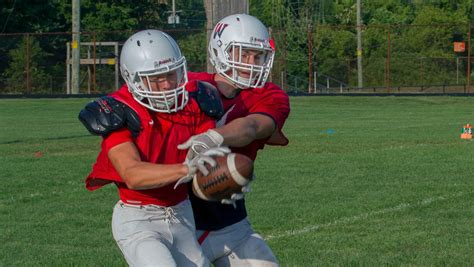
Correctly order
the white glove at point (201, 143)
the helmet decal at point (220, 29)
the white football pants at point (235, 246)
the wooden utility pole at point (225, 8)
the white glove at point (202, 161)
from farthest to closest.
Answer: the wooden utility pole at point (225, 8) < the helmet decal at point (220, 29) < the white football pants at point (235, 246) < the white glove at point (201, 143) < the white glove at point (202, 161)

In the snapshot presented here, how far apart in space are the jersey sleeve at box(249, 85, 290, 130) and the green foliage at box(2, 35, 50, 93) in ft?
123

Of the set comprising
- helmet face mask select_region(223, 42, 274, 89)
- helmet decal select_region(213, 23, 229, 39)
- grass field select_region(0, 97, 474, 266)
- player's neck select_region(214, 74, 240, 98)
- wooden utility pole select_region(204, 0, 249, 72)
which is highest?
wooden utility pole select_region(204, 0, 249, 72)

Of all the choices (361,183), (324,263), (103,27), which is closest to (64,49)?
(103,27)

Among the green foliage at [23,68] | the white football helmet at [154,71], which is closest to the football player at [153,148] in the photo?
the white football helmet at [154,71]

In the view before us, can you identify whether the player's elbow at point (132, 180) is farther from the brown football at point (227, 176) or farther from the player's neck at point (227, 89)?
the player's neck at point (227, 89)

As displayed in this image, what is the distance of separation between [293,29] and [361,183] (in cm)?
3980

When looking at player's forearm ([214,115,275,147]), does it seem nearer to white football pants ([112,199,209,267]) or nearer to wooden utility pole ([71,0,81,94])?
white football pants ([112,199,209,267])

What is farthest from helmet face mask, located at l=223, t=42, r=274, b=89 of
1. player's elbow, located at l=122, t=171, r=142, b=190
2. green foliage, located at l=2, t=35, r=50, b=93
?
green foliage, located at l=2, t=35, r=50, b=93

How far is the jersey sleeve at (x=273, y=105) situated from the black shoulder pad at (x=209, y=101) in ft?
0.98

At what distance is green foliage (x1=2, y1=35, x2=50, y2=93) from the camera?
140ft

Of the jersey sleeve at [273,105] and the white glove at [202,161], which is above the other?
the jersey sleeve at [273,105]

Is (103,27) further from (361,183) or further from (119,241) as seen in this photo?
(119,241)

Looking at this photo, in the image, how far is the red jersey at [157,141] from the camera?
5.18 m

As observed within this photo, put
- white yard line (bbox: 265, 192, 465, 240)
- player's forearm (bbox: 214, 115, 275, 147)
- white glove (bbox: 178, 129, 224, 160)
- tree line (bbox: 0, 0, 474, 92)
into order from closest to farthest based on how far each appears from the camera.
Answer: white glove (bbox: 178, 129, 224, 160) → player's forearm (bbox: 214, 115, 275, 147) → white yard line (bbox: 265, 192, 465, 240) → tree line (bbox: 0, 0, 474, 92)
